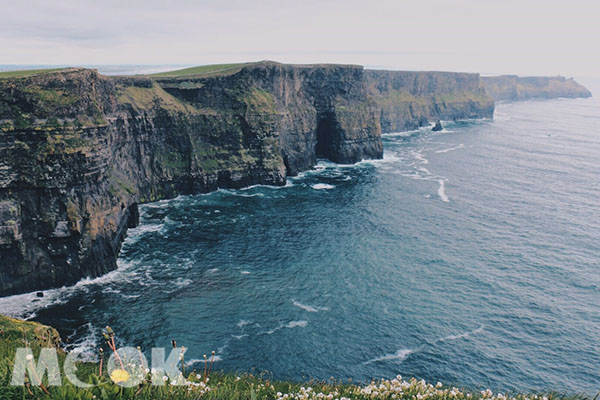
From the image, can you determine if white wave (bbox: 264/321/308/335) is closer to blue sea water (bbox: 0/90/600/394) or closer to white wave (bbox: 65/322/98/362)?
blue sea water (bbox: 0/90/600/394)

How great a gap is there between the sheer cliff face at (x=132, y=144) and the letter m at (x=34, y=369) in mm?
55001

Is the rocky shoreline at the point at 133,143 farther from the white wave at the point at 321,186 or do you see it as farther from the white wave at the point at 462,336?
the white wave at the point at 462,336

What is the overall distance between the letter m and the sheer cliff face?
5500cm

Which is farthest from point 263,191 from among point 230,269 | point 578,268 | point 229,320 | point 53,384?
point 53,384

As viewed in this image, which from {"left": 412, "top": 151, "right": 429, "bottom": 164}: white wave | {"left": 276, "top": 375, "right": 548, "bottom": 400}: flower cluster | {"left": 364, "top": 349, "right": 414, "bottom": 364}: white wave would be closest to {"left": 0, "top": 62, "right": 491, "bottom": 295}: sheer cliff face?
{"left": 412, "top": 151, "right": 429, "bottom": 164}: white wave

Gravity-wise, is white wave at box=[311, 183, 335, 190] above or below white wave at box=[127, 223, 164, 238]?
above

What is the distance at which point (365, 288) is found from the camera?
6262 cm

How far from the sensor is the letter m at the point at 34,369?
1268cm

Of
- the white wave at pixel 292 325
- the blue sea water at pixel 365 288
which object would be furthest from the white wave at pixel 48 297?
the white wave at pixel 292 325

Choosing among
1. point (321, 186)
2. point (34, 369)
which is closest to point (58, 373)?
point (34, 369)

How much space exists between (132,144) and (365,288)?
223ft

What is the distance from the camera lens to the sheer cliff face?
61406 mm

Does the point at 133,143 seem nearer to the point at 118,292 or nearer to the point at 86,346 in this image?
the point at 118,292

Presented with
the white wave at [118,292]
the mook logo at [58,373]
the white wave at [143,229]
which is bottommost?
the white wave at [118,292]
